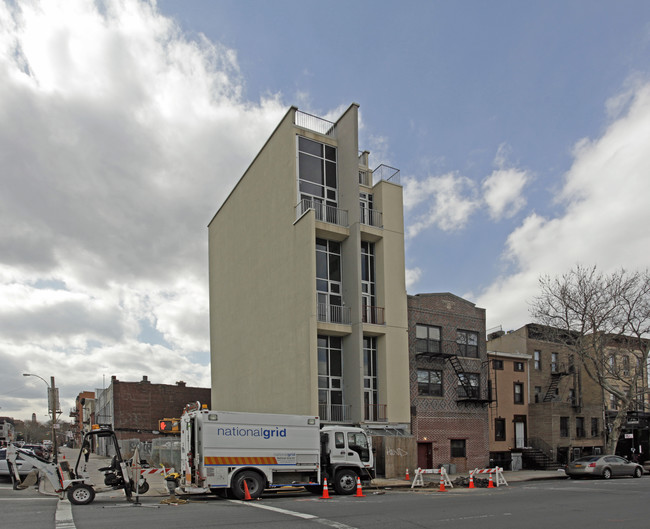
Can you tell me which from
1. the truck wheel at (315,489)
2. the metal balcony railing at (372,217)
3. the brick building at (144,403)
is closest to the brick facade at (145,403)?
the brick building at (144,403)

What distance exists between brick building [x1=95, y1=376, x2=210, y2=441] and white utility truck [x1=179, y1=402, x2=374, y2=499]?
133ft

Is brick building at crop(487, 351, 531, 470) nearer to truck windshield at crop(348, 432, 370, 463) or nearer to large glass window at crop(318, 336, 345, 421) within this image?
large glass window at crop(318, 336, 345, 421)

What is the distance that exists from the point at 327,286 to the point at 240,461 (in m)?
14.7

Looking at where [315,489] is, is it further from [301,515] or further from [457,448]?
[457,448]

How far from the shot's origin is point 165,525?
12.2 m

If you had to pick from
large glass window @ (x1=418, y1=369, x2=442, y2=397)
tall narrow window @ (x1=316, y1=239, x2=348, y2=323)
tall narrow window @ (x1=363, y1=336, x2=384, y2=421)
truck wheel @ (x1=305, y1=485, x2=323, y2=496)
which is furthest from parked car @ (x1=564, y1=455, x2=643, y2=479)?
truck wheel @ (x1=305, y1=485, x2=323, y2=496)

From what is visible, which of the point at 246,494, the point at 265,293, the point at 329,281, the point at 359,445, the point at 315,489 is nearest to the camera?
the point at 246,494

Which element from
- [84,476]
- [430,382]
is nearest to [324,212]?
[430,382]

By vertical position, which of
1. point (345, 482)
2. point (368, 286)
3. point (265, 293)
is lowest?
point (345, 482)

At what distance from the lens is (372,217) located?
109ft

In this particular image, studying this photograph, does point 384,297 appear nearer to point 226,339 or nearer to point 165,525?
point 226,339

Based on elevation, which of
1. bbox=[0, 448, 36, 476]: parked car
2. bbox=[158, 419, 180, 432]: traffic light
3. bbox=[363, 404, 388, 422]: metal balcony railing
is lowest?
bbox=[0, 448, 36, 476]: parked car

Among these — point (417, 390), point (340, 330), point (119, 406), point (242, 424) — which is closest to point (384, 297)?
point (340, 330)

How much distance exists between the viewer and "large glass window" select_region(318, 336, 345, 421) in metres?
30.3
